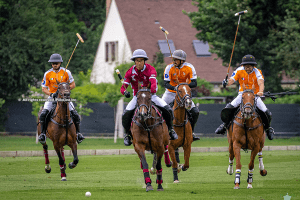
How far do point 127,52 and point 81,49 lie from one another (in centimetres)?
1320

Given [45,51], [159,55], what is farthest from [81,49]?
[45,51]

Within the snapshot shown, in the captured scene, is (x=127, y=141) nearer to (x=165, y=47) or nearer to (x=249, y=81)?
(x=249, y=81)

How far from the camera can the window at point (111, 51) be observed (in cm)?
4744

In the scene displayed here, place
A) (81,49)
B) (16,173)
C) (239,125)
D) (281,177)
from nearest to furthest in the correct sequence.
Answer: (239,125) → (281,177) → (16,173) → (81,49)

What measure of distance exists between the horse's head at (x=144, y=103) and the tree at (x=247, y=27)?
22.6m

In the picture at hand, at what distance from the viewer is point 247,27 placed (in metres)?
33.1

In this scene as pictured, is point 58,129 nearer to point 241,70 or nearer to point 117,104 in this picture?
point 241,70

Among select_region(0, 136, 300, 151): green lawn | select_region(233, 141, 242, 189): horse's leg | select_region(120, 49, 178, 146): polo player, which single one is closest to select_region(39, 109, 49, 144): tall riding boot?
select_region(120, 49, 178, 146): polo player

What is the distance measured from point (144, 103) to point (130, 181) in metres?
2.75

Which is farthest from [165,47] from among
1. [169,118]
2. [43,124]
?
[169,118]

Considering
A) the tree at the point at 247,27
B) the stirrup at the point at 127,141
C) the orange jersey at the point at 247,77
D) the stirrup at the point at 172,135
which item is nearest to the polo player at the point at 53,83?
the stirrup at the point at 127,141

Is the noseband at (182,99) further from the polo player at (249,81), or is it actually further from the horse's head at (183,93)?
the polo player at (249,81)

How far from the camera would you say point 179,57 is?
1344cm

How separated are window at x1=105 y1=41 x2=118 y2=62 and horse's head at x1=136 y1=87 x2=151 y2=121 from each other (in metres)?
36.8
